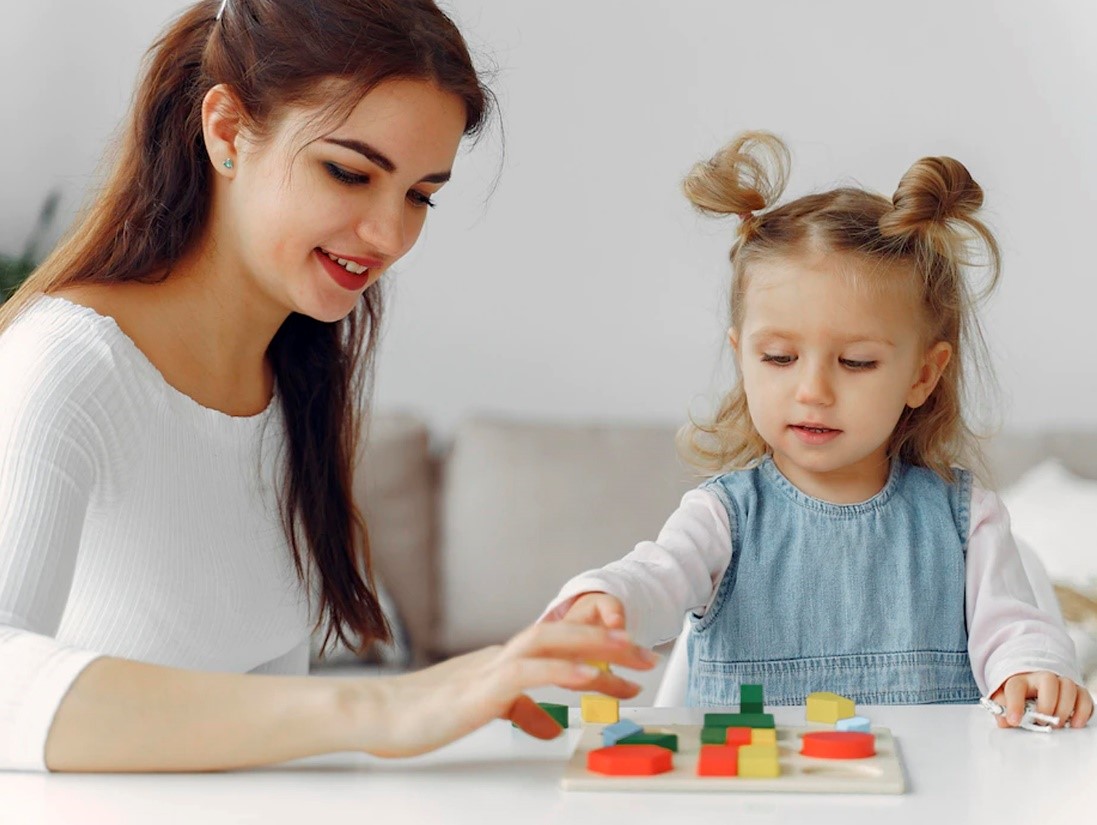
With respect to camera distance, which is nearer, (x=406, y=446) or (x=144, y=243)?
(x=144, y=243)

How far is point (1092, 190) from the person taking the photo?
323cm

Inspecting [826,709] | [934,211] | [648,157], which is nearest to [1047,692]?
[826,709]

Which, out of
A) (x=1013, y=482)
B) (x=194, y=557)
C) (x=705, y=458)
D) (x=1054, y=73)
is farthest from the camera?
(x=1054, y=73)

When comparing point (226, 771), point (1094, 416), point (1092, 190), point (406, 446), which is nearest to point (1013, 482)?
point (1094, 416)

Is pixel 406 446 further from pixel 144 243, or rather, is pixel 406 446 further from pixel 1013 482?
pixel 144 243

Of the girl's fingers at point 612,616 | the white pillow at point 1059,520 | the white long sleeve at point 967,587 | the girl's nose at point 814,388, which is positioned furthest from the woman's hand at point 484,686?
the white pillow at point 1059,520

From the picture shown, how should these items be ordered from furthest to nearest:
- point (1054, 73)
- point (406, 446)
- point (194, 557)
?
point (1054, 73)
point (406, 446)
point (194, 557)

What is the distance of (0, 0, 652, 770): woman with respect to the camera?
1099 mm

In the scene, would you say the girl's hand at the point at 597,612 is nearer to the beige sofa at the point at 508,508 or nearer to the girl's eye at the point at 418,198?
the girl's eye at the point at 418,198

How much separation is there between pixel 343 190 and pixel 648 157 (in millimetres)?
2248

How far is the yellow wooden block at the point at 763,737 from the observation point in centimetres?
84

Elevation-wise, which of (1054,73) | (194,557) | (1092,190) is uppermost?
(1054,73)

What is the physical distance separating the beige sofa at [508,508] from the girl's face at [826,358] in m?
1.59

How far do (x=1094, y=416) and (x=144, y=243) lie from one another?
8.58 ft
